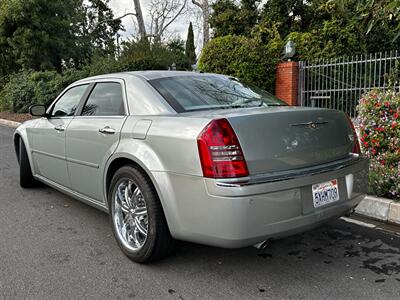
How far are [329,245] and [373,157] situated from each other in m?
1.92

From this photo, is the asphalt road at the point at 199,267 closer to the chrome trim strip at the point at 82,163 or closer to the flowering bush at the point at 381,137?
the chrome trim strip at the point at 82,163

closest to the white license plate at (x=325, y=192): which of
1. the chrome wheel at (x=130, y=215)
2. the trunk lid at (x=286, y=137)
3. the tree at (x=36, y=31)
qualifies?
the trunk lid at (x=286, y=137)

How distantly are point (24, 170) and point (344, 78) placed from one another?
809cm

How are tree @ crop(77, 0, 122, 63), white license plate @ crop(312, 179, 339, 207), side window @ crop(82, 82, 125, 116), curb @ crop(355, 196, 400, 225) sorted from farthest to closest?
tree @ crop(77, 0, 122, 63) < curb @ crop(355, 196, 400, 225) < side window @ crop(82, 82, 125, 116) < white license plate @ crop(312, 179, 339, 207)

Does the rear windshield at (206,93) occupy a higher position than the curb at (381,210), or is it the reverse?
the rear windshield at (206,93)

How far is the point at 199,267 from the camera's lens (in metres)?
3.11

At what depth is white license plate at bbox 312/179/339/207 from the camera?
2807 millimetres

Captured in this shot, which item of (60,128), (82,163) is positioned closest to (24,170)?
(60,128)

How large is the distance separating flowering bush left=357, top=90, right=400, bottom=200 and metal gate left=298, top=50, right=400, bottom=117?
4.29m

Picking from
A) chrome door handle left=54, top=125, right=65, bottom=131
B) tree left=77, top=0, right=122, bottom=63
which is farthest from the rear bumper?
tree left=77, top=0, right=122, bottom=63

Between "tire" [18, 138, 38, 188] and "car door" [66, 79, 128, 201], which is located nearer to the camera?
"car door" [66, 79, 128, 201]

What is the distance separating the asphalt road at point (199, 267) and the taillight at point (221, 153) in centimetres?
86

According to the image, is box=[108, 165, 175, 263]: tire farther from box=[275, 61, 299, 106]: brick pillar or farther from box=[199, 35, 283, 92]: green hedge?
box=[275, 61, 299, 106]: brick pillar

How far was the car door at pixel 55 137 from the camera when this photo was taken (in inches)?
167
